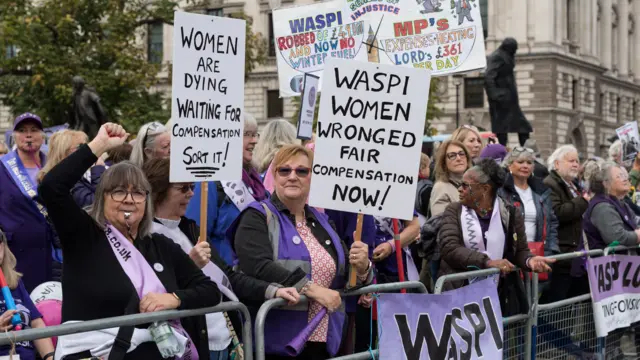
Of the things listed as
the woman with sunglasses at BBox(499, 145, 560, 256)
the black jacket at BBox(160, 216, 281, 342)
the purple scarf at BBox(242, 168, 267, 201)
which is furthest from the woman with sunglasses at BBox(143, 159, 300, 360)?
the woman with sunglasses at BBox(499, 145, 560, 256)

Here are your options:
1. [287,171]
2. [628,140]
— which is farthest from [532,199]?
[628,140]

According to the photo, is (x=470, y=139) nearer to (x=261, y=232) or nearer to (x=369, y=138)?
(x=369, y=138)

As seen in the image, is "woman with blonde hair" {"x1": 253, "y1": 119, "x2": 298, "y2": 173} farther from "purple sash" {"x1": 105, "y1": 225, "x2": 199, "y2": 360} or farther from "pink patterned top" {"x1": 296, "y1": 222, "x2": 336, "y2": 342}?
"purple sash" {"x1": 105, "y1": 225, "x2": 199, "y2": 360}

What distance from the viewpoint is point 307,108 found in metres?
A: 7.87

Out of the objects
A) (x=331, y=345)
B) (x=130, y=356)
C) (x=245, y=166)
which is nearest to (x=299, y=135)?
(x=245, y=166)

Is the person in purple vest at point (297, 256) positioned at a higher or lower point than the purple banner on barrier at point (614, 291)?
higher

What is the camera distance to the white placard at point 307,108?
25.6 ft

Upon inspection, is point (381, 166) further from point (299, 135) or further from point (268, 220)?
point (299, 135)

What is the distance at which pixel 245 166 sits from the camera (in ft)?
21.3

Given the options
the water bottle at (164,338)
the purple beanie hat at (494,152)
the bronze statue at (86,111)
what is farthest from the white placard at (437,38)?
the bronze statue at (86,111)

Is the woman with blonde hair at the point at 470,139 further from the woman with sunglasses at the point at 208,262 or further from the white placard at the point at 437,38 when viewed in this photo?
the woman with sunglasses at the point at 208,262

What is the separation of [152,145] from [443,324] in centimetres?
211

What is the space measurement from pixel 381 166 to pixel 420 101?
1.41 feet

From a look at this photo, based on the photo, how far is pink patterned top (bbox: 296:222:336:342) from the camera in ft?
17.4
